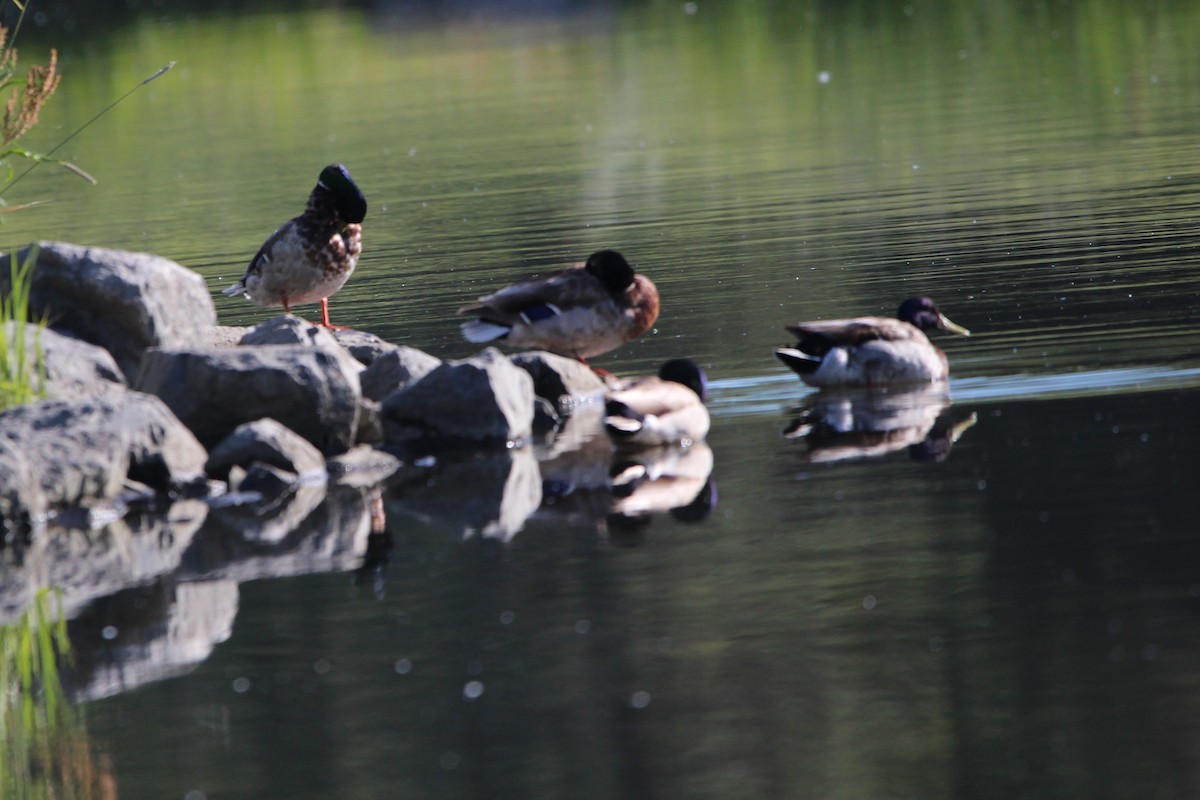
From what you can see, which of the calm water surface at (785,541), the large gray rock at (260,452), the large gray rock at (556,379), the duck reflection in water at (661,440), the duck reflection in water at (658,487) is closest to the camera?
the calm water surface at (785,541)

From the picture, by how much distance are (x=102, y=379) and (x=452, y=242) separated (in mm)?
8169

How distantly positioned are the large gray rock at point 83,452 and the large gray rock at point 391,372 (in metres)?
1.63

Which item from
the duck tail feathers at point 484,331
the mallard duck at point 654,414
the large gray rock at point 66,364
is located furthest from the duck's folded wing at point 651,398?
the large gray rock at point 66,364

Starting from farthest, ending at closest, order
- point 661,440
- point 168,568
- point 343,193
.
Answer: point 343,193 < point 661,440 < point 168,568

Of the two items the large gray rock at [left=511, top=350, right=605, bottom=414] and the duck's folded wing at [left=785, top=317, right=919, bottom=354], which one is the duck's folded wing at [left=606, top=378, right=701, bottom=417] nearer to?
the duck's folded wing at [left=785, top=317, right=919, bottom=354]

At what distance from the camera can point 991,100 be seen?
86.1 feet

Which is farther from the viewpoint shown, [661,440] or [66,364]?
[66,364]

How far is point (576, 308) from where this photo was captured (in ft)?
35.1

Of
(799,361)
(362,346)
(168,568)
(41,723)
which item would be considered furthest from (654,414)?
(41,723)

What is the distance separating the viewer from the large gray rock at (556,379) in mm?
10555

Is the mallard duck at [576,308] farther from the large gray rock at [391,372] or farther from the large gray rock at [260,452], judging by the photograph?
the large gray rock at [260,452]

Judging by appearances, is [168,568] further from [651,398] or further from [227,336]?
[227,336]

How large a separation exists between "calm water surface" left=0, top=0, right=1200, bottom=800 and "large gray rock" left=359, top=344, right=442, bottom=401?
131cm

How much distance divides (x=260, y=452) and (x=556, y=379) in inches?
80.3
